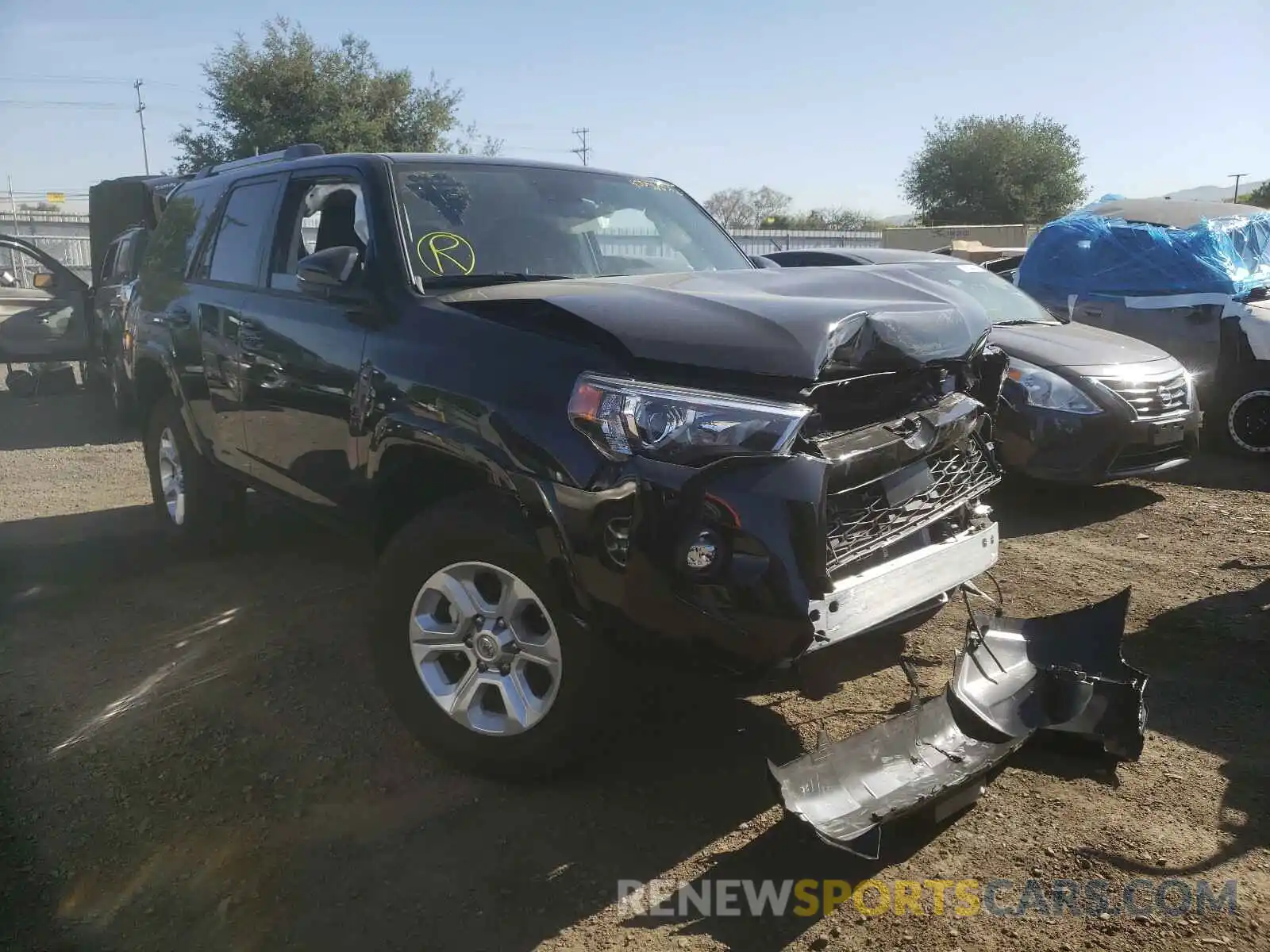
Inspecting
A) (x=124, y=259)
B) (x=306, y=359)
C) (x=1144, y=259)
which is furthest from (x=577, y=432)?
(x=124, y=259)

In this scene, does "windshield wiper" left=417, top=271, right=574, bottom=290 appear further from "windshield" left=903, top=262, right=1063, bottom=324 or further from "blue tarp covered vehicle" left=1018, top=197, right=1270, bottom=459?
"blue tarp covered vehicle" left=1018, top=197, right=1270, bottom=459

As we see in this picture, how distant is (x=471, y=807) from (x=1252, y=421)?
7775mm

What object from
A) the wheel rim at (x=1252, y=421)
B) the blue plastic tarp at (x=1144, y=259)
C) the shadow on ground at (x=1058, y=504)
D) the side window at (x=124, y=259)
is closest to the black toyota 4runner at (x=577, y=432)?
the shadow on ground at (x=1058, y=504)

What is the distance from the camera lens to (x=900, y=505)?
2.94 meters

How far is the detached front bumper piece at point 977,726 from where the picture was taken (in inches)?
104

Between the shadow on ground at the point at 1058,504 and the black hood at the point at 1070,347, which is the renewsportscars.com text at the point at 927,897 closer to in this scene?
the shadow on ground at the point at 1058,504

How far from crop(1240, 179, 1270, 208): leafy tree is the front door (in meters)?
39.8

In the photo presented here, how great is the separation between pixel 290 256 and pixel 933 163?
43.5 meters

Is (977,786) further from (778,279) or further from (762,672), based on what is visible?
(778,279)

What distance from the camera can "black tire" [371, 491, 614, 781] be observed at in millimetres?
2758

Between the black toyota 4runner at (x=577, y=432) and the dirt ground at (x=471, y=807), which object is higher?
the black toyota 4runner at (x=577, y=432)

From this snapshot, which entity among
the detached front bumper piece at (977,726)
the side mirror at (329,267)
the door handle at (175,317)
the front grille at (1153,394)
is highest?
the side mirror at (329,267)

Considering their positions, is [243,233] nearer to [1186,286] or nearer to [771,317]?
[771,317]

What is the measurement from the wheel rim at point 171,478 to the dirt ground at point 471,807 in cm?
78
